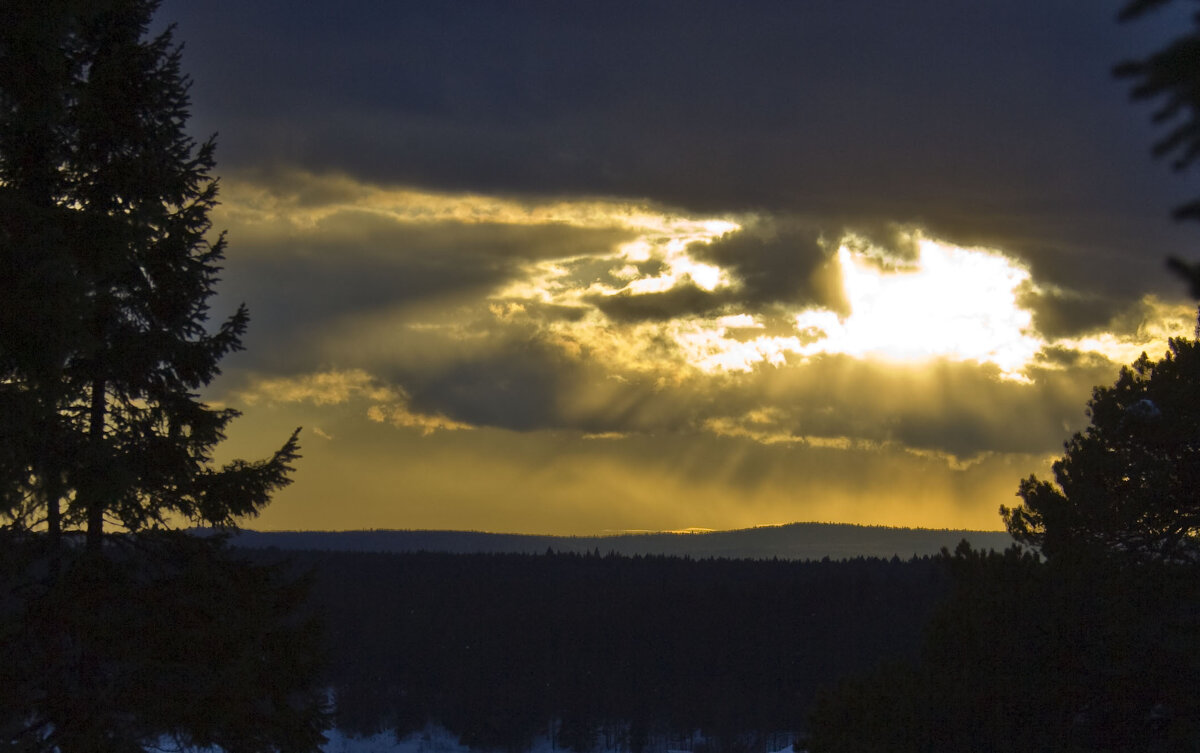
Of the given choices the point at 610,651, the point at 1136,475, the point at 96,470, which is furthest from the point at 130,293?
the point at 610,651

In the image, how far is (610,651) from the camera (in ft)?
343

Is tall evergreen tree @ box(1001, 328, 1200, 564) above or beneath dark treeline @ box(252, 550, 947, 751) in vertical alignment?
above

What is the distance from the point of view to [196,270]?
18641 millimetres

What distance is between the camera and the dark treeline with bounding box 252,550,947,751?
97625 mm

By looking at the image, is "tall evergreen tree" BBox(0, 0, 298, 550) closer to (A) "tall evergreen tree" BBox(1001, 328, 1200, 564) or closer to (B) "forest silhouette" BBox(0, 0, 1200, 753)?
(B) "forest silhouette" BBox(0, 0, 1200, 753)

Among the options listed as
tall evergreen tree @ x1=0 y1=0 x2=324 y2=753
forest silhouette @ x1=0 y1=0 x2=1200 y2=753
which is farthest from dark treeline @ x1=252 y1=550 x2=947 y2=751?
tall evergreen tree @ x1=0 y1=0 x2=324 y2=753

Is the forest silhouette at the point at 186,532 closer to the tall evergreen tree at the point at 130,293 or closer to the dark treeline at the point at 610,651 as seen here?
the tall evergreen tree at the point at 130,293

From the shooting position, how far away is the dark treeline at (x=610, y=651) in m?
97.6

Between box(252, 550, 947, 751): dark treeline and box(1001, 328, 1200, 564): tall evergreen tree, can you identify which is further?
box(252, 550, 947, 751): dark treeline

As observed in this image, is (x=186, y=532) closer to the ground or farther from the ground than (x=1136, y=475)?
closer to the ground

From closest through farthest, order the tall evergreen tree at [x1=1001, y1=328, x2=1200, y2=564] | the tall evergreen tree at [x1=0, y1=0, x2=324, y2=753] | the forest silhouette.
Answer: the forest silhouette
the tall evergreen tree at [x1=0, y1=0, x2=324, y2=753]
the tall evergreen tree at [x1=1001, y1=328, x2=1200, y2=564]

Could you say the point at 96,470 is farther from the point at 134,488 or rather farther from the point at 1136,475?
the point at 1136,475

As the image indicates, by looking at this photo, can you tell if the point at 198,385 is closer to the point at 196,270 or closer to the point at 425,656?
the point at 196,270

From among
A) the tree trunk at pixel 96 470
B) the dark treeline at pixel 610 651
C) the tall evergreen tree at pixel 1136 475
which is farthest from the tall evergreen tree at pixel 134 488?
the dark treeline at pixel 610 651
